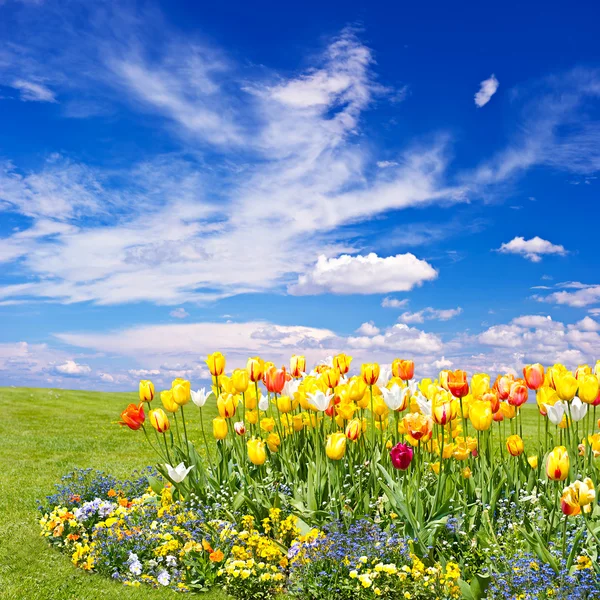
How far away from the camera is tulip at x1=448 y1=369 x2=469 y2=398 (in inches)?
256

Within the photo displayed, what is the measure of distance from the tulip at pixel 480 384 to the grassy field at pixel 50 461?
12.0ft

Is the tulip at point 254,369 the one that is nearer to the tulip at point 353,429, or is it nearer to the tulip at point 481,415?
the tulip at point 353,429

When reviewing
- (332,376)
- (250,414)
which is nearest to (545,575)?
(332,376)

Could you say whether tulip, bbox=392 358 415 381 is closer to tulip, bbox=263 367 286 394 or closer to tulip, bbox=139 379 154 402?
tulip, bbox=263 367 286 394

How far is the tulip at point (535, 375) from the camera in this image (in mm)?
7738

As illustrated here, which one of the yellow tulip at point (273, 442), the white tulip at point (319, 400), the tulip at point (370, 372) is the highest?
the tulip at point (370, 372)

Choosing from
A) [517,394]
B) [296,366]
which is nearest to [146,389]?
[296,366]

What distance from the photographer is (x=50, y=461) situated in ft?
51.0

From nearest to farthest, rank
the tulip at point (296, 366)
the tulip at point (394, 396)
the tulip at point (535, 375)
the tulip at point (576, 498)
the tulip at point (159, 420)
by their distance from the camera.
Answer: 1. the tulip at point (576, 498)
2. the tulip at point (394, 396)
3. the tulip at point (159, 420)
4. the tulip at point (535, 375)
5. the tulip at point (296, 366)

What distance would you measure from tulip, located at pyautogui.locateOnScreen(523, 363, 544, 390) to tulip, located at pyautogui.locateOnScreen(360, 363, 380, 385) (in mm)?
1977

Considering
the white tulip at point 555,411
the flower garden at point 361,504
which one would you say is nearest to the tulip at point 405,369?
the flower garden at point 361,504

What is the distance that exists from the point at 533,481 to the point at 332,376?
286cm

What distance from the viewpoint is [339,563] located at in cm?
639

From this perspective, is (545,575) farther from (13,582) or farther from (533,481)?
(13,582)
